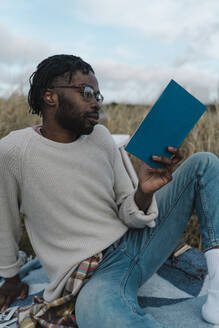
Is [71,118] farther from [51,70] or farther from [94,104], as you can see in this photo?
[51,70]

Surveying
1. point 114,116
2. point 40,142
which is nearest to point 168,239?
point 40,142

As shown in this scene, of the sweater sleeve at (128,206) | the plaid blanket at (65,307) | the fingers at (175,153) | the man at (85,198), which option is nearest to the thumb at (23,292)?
the man at (85,198)

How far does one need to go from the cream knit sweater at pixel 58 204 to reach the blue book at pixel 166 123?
11.8 inches

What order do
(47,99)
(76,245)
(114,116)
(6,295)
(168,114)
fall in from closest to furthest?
1. (168,114)
2. (76,245)
3. (47,99)
4. (6,295)
5. (114,116)

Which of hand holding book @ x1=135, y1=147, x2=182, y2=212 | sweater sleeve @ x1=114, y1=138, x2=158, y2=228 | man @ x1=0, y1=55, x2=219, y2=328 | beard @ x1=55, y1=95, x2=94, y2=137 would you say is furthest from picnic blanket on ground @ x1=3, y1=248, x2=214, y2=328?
beard @ x1=55, y1=95, x2=94, y2=137

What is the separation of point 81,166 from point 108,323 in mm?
690

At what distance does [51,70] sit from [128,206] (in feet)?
2.49

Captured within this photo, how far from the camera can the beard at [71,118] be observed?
164cm

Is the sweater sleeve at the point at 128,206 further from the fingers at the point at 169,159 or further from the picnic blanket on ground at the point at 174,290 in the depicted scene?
the picnic blanket on ground at the point at 174,290

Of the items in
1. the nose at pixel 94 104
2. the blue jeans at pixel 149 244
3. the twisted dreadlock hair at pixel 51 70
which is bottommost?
the blue jeans at pixel 149 244

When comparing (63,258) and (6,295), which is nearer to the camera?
(63,258)

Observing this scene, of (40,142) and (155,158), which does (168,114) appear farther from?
(40,142)

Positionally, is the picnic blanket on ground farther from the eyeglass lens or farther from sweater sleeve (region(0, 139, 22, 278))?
the eyeglass lens

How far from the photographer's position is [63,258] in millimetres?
1585
